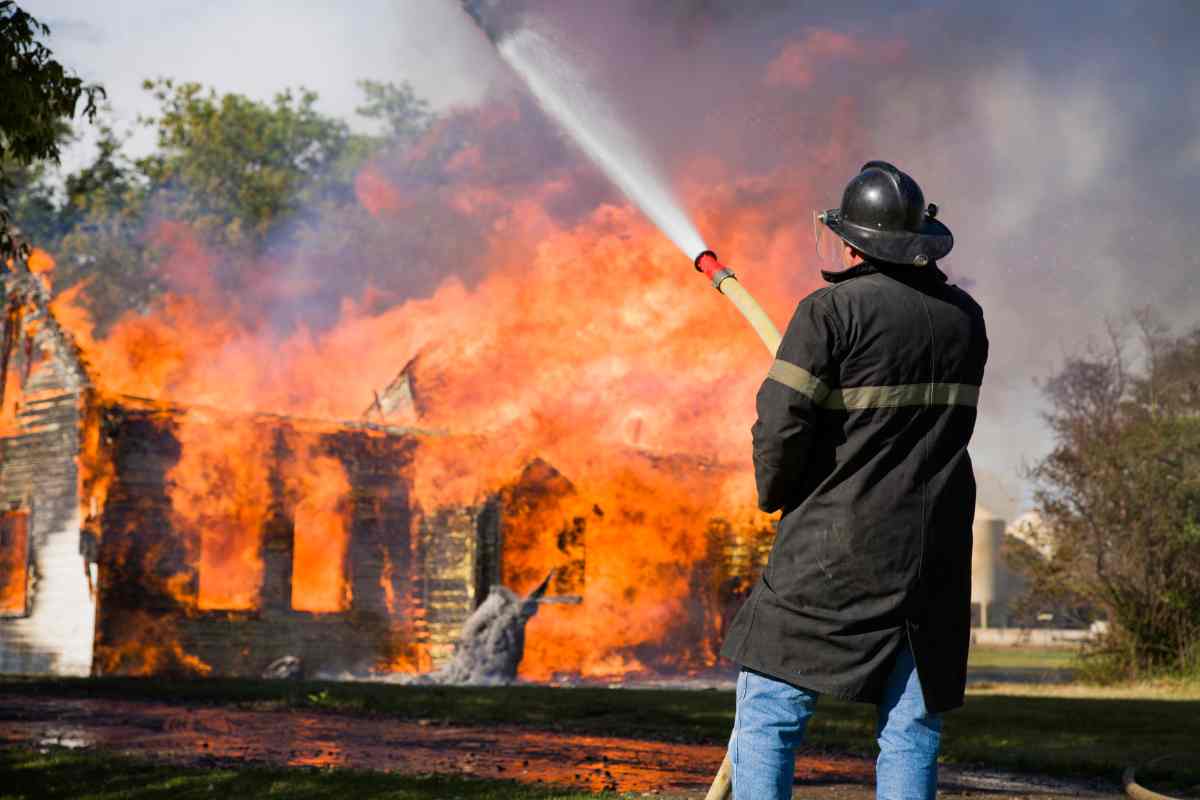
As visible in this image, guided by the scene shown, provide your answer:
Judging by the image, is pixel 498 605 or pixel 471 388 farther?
pixel 471 388

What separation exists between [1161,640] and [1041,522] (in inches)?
105

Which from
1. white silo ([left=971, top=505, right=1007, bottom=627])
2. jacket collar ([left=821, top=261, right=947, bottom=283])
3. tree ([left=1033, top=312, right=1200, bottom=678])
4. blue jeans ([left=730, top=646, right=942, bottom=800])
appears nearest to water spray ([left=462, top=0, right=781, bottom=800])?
blue jeans ([left=730, top=646, right=942, bottom=800])

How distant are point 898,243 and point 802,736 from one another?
1.33 m

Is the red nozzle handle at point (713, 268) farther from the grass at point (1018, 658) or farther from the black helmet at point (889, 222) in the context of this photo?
the grass at point (1018, 658)

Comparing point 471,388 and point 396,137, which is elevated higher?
point 396,137

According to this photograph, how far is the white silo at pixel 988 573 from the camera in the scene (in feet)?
194

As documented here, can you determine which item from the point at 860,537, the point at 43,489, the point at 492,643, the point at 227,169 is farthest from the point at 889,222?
the point at 227,169

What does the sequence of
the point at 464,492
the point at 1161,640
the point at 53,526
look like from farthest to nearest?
the point at 464,492 < the point at 53,526 < the point at 1161,640

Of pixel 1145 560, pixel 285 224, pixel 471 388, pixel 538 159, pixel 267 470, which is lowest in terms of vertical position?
pixel 1145 560

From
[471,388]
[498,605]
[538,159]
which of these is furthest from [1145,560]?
[538,159]

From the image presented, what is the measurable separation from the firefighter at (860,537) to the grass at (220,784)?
Answer: 159 inches

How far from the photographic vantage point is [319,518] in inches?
889

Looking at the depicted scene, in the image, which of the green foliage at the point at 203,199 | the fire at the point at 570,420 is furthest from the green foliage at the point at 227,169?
the fire at the point at 570,420

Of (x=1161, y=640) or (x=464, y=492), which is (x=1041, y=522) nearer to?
(x=1161, y=640)
